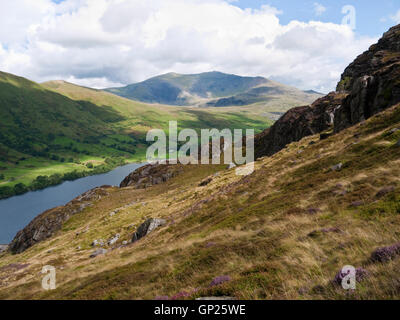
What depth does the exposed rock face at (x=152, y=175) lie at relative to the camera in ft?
328

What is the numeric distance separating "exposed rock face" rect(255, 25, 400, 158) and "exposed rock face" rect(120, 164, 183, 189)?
119 ft

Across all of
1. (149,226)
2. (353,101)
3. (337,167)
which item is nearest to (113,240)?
(149,226)

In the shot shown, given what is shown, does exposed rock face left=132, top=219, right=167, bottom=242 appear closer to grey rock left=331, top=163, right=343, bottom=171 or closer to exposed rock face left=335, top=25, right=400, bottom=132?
grey rock left=331, top=163, right=343, bottom=171

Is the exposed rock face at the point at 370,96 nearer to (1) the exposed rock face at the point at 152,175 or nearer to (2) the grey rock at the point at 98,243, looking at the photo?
(2) the grey rock at the point at 98,243

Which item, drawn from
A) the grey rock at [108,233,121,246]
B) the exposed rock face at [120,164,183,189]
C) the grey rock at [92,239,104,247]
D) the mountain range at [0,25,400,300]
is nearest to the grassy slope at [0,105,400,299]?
the mountain range at [0,25,400,300]

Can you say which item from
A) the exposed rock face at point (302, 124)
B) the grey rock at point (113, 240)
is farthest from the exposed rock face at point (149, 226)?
the exposed rock face at point (302, 124)

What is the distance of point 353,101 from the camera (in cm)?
4656

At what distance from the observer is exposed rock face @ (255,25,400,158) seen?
42.2 meters

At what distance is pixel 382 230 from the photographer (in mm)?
10039

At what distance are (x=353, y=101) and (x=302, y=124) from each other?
26099 mm

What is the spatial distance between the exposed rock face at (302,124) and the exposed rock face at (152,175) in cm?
3604
